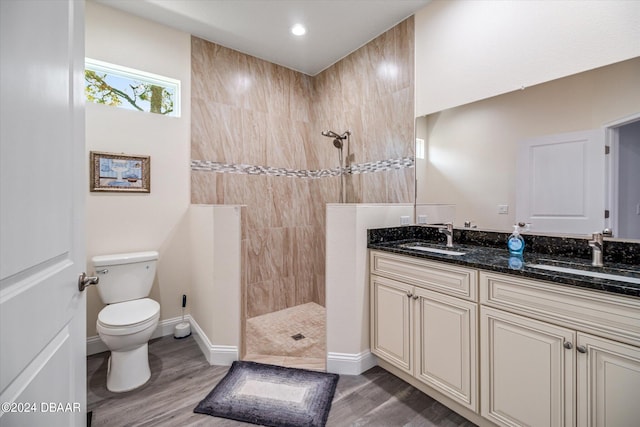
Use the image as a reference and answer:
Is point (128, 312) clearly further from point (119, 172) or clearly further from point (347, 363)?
point (347, 363)

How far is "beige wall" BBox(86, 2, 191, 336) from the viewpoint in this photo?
2256mm

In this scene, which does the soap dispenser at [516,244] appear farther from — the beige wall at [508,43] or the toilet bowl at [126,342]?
the toilet bowl at [126,342]

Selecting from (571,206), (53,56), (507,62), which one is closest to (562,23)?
(507,62)

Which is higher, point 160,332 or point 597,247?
point 597,247

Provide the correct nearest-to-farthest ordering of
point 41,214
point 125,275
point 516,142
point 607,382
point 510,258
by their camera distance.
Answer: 1. point 41,214
2. point 607,382
3. point 510,258
4. point 516,142
5. point 125,275

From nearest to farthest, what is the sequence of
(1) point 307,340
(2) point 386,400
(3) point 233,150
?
1. (2) point 386,400
2. (1) point 307,340
3. (3) point 233,150

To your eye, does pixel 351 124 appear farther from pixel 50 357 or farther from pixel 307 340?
pixel 50 357

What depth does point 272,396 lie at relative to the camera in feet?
5.76

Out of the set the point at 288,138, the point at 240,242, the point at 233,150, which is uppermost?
the point at 288,138

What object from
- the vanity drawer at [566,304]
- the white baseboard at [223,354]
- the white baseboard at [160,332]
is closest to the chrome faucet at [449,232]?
the vanity drawer at [566,304]

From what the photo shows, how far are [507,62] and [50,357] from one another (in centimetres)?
262

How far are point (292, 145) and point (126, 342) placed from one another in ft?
7.88

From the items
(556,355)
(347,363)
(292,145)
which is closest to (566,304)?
(556,355)

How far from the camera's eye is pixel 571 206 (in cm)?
159
